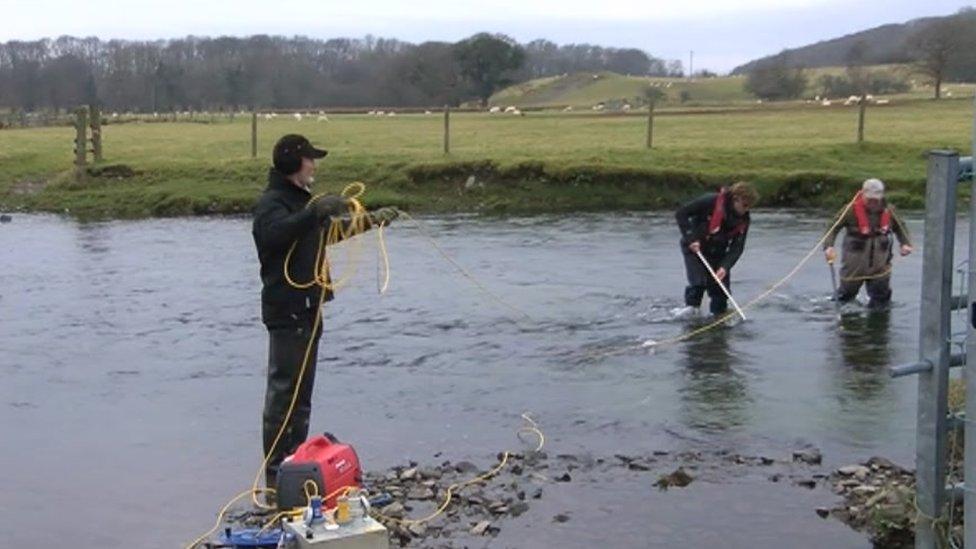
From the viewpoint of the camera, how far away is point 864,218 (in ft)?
51.6

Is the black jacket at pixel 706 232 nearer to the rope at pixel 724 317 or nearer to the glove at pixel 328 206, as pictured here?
the rope at pixel 724 317

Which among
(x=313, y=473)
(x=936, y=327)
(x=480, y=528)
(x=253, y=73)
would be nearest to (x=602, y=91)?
(x=253, y=73)

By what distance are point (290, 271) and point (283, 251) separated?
0.47ft

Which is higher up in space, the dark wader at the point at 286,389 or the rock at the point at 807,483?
the dark wader at the point at 286,389

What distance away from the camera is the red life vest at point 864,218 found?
1552cm

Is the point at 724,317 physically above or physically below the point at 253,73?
below

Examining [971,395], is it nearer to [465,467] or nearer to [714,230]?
[465,467]

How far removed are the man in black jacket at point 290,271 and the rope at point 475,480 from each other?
40.4 inches

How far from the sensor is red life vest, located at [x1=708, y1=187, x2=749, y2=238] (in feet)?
49.9

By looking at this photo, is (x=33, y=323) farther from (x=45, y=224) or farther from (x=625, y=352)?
(x=45, y=224)

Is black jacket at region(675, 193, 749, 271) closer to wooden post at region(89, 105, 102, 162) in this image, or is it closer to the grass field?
the grass field

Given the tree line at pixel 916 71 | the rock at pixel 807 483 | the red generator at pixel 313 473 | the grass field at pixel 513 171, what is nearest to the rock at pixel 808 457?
the rock at pixel 807 483

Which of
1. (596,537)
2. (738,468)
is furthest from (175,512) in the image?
(738,468)

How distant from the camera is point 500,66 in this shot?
96.8 m
